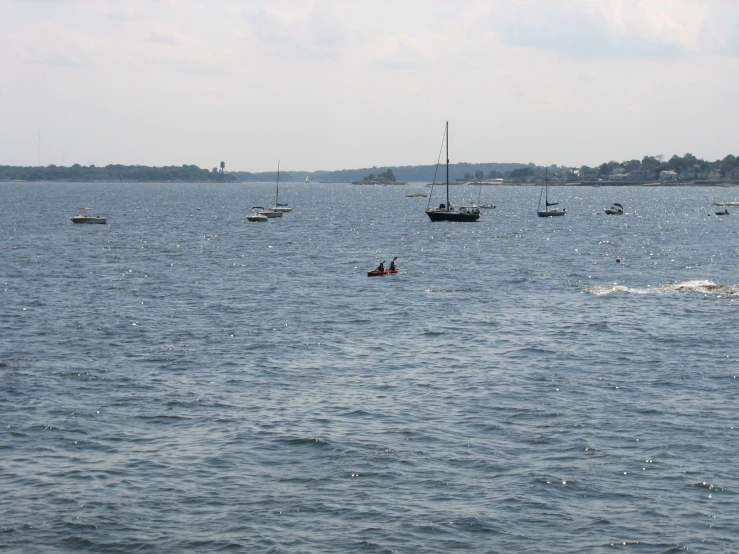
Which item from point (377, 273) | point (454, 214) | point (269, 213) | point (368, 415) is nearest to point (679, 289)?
point (377, 273)

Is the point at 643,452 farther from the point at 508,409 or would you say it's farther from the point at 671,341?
the point at 671,341

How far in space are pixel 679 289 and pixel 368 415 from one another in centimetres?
4262

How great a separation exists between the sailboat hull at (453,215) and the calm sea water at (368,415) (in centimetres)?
7656

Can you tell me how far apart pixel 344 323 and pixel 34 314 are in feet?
64.9

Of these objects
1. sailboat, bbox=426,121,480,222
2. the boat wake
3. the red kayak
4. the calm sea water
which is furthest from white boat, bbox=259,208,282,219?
the boat wake

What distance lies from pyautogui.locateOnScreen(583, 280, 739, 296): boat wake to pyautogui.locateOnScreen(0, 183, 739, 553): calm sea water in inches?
16.9

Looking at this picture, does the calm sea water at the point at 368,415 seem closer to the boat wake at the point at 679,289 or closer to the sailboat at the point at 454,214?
the boat wake at the point at 679,289

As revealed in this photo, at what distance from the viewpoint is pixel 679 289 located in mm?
72125

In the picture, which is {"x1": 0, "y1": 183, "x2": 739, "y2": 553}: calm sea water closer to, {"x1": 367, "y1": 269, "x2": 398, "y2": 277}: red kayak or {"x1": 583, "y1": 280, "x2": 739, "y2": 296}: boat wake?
{"x1": 583, "y1": 280, "x2": 739, "y2": 296}: boat wake

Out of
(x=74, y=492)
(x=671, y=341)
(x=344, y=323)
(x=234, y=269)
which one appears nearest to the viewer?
(x=74, y=492)

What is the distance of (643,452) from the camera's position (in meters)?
32.5

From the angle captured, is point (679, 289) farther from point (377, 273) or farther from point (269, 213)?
point (269, 213)

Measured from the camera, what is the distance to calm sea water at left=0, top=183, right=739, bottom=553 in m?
26.8

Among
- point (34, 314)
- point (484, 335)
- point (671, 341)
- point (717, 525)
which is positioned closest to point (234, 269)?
point (34, 314)
